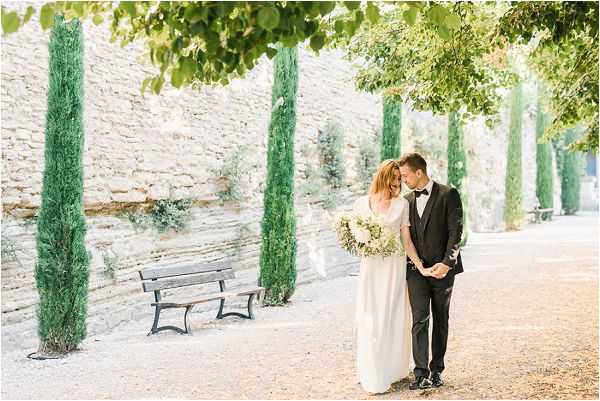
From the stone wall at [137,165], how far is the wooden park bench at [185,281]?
885 mm

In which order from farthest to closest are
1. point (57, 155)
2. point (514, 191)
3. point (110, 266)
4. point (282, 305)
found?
point (514, 191), point (282, 305), point (110, 266), point (57, 155)

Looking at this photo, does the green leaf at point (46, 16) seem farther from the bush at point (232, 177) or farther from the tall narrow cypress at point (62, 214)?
the bush at point (232, 177)

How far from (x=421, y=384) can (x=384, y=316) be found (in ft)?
1.96

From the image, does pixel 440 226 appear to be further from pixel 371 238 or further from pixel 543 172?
pixel 543 172

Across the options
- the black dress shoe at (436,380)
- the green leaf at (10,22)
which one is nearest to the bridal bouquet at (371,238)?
the black dress shoe at (436,380)

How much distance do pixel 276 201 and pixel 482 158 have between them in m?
13.5

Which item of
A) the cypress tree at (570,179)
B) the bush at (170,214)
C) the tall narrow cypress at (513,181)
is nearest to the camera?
the bush at (170,214)

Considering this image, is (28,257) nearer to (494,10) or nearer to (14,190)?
(14,190)

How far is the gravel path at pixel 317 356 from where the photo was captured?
493 centimetres

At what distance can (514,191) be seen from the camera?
21094 mm

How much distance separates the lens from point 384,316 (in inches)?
185

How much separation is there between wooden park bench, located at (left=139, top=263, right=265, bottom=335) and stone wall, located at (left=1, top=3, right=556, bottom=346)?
0.88 metres

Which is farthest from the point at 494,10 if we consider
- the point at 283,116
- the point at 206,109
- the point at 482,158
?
the point at 482,158

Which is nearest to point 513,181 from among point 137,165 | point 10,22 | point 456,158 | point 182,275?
point 456,158
